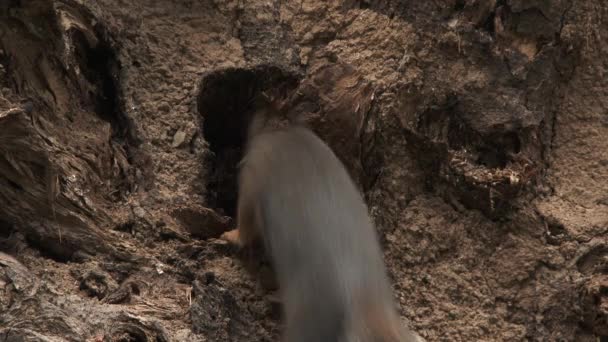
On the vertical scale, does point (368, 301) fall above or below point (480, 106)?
below

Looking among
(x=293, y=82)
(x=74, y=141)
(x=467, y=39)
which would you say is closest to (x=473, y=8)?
(x=467, y=39)

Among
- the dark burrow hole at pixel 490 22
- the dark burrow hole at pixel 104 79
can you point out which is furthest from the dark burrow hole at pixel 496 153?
the dark burrow hole at pixel 104 79

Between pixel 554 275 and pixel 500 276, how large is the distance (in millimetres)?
130

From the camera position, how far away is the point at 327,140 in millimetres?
2484

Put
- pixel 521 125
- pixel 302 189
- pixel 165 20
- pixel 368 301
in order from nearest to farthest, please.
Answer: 1. pixel 368 301
2. pixel 302 189
3. pixel 521 125
4. pixel 165 20

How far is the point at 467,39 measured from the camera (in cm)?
258

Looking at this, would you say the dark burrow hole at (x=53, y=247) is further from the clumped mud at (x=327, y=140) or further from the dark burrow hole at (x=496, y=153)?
the dark burrow hole at (x=496, y=153)

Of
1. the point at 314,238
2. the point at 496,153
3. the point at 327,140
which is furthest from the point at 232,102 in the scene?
the point at 496,153

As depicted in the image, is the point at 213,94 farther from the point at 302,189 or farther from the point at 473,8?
the point at 473,8

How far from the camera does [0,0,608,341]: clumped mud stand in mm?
2072

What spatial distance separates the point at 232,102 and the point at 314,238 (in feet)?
1.73

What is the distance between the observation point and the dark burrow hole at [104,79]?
2.40 meters

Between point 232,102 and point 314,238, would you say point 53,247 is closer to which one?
point 314,238

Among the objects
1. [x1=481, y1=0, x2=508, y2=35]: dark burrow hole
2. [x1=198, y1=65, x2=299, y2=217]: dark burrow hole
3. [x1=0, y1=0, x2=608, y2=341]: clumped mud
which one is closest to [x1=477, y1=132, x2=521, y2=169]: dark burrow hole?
[x1=0, y1=0, x2=608, y2=341]: clumped mud
